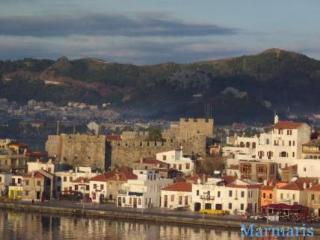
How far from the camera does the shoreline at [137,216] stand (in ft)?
181

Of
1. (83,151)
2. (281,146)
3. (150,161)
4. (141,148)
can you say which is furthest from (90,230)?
(83,151)

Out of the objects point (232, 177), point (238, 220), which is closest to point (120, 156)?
point (232, 177)

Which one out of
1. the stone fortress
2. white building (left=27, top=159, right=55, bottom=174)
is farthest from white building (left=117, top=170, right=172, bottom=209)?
the stone fortress

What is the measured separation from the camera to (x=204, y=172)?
67.6 m

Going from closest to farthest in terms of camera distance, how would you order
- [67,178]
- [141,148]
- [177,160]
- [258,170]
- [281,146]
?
[258,170] < [67,178] < [281,146] < [177,160] < [141,148]

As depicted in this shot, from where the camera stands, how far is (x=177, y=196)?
61.4 m

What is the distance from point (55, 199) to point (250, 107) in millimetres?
115455

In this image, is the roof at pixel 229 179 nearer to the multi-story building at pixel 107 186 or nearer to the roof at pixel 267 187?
the roof at pixel 267 187

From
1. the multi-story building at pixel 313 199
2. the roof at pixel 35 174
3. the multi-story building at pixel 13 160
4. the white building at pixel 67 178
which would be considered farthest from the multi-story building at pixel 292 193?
the multi-story building at pixel 13 160

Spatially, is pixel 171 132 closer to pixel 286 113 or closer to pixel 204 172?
pixel 204 172

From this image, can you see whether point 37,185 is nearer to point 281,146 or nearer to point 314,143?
point 281,146

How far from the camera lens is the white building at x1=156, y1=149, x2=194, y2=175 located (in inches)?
2702

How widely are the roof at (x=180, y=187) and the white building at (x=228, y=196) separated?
0.53 m

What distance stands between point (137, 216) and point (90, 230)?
4.26m
